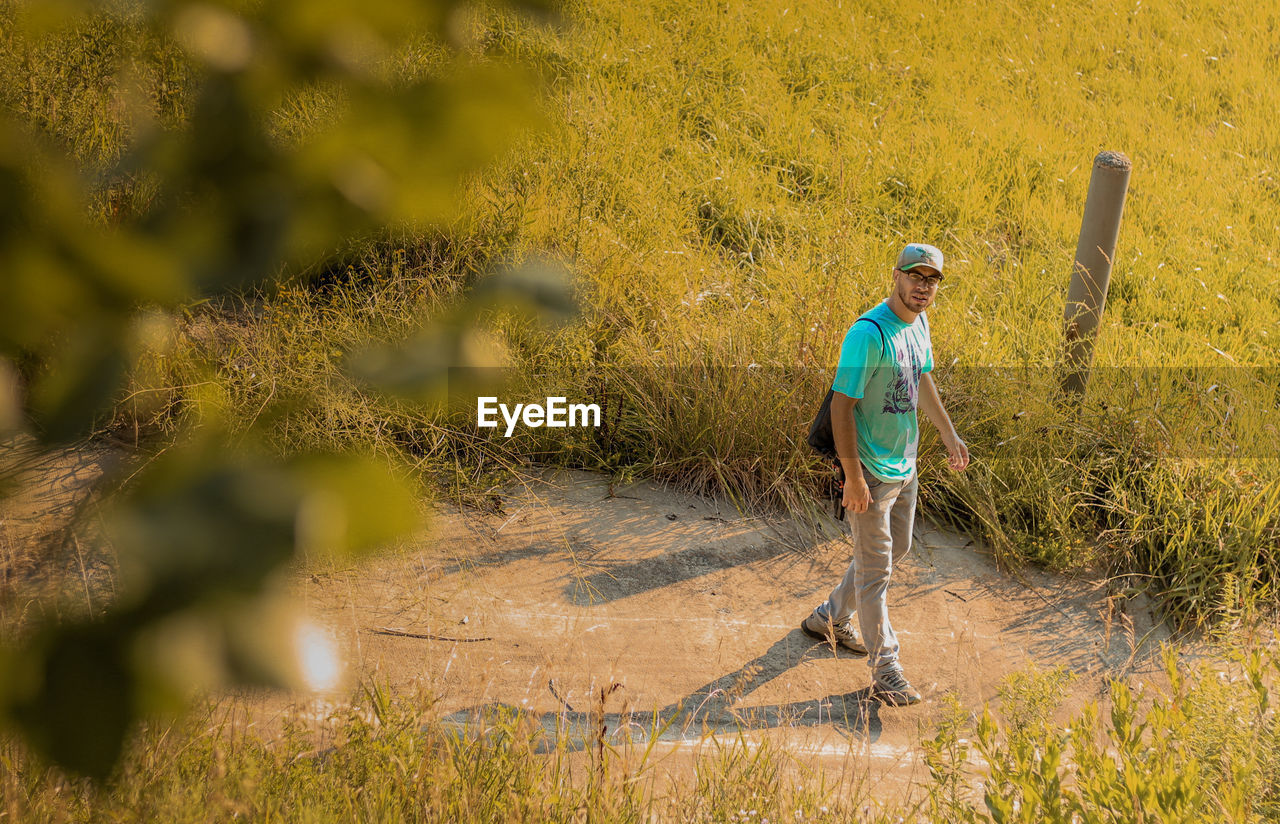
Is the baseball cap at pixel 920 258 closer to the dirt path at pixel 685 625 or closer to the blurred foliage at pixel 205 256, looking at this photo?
the dirt path at pixel 685 625

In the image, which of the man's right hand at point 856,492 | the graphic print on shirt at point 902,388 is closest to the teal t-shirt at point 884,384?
the graphic print on shirt at point 902,388

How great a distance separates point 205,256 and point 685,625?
3.32 meters

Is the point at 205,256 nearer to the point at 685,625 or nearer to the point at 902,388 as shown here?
the point at 902,388

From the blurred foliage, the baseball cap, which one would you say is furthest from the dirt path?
the blurred foliage

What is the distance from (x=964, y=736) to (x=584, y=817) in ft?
4.71

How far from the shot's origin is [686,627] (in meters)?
3.71

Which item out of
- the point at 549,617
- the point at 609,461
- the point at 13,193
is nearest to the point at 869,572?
the point at 549,617

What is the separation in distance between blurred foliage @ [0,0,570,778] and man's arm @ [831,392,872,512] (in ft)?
A: 8.53

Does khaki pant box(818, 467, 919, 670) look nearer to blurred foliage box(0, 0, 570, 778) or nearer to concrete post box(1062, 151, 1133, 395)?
concrete post box(1062, 151, 1133, 395)

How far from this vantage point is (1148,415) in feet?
14.8

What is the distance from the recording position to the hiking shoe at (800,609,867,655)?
3625 mm

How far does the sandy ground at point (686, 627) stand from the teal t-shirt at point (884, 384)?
0.68 m

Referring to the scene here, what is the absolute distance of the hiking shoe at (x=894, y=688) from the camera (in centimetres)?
335

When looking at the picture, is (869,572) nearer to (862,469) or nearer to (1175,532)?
(862,469)
